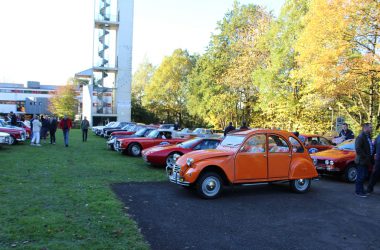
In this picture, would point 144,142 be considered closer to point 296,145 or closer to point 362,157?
point 296,145

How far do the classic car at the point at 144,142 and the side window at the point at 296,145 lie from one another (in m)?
7.60

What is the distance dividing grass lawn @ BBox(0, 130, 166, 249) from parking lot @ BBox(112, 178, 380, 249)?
44 centimetres

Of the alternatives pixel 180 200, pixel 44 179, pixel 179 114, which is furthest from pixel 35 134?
pixel 179 114

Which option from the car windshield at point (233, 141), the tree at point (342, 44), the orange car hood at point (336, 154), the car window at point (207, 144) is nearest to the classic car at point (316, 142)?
the orange car hood at point (336, 154)

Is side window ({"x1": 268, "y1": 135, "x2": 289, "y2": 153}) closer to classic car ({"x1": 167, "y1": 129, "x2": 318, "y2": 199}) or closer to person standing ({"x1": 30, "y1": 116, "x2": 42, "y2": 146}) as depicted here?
classic car ({"x1": 167, "y1": 129, "x2": 318, "y2": 199})

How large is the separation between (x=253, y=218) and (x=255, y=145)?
242 centimetres

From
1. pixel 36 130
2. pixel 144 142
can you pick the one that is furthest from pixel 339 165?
pixel 36 130

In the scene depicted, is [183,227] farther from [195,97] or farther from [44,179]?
[195,97]

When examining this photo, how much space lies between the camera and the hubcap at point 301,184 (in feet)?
30.6

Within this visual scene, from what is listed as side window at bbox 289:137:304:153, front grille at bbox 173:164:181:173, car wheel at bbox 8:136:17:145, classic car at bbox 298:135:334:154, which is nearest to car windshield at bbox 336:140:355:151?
classic car at bbox 298:135:334:154

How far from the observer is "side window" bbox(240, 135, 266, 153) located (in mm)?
8617

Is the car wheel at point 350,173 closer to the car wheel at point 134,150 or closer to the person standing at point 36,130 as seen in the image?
the car wheel at point 134,150

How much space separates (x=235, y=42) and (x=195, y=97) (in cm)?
915

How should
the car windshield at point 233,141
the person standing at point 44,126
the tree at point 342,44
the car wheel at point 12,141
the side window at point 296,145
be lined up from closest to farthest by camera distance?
the car windshield at point 233,141 < the side window at point 296,145 < the car wheel at point 12,141 < the tree at point 342,44 < the person standing at point 44,126
